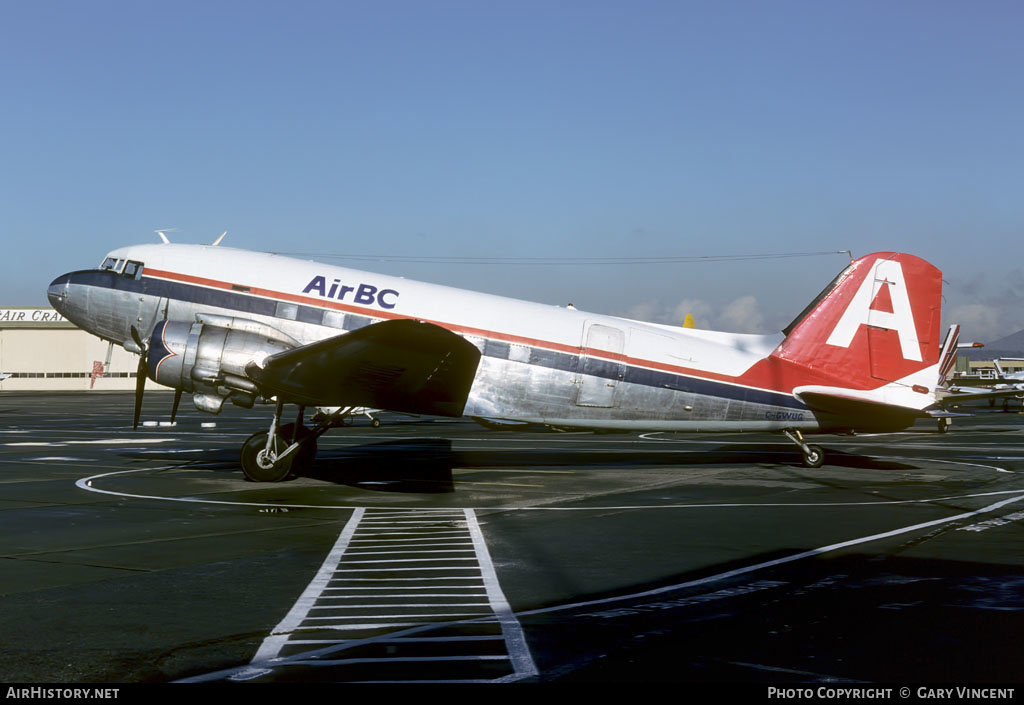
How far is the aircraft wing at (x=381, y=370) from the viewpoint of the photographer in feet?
53.5

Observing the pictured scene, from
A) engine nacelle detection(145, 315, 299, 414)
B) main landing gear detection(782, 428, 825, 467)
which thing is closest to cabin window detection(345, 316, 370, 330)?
engine nacelle detection(145, 315, 299, 414)

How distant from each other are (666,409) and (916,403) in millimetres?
5933

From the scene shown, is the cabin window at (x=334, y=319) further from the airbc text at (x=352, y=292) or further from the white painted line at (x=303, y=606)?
the white painted line at (x=303, y=606)

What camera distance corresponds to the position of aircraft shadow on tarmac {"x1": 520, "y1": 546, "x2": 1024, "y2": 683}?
21.8 feet

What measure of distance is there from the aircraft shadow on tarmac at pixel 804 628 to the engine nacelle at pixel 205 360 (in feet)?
38.4

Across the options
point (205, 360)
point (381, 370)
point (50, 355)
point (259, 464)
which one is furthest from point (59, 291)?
point (50, 355)

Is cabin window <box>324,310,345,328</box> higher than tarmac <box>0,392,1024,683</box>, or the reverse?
cabin window <box>324,310,345,328</box>

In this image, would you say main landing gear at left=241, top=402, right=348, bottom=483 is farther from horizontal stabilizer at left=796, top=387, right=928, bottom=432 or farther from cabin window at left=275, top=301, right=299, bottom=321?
horizontal stabilizer at left=796, top=387, right=928, bottom=432

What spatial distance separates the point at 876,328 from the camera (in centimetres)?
2130

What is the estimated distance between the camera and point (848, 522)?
1416cm

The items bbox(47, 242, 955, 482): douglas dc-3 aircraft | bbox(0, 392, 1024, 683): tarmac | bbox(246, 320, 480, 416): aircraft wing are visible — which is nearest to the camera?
bbox(0, 392, 1024, 683): tarmac

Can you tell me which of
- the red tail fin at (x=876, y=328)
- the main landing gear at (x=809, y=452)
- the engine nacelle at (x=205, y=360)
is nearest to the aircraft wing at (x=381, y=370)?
the engine nacelle at (x=205, y=360)

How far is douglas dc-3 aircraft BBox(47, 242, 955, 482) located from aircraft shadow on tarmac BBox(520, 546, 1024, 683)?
9.83m

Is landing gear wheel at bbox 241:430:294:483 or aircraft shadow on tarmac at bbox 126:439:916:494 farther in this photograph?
aircraft shadow on tarmac at bbox 126:439:916:494
